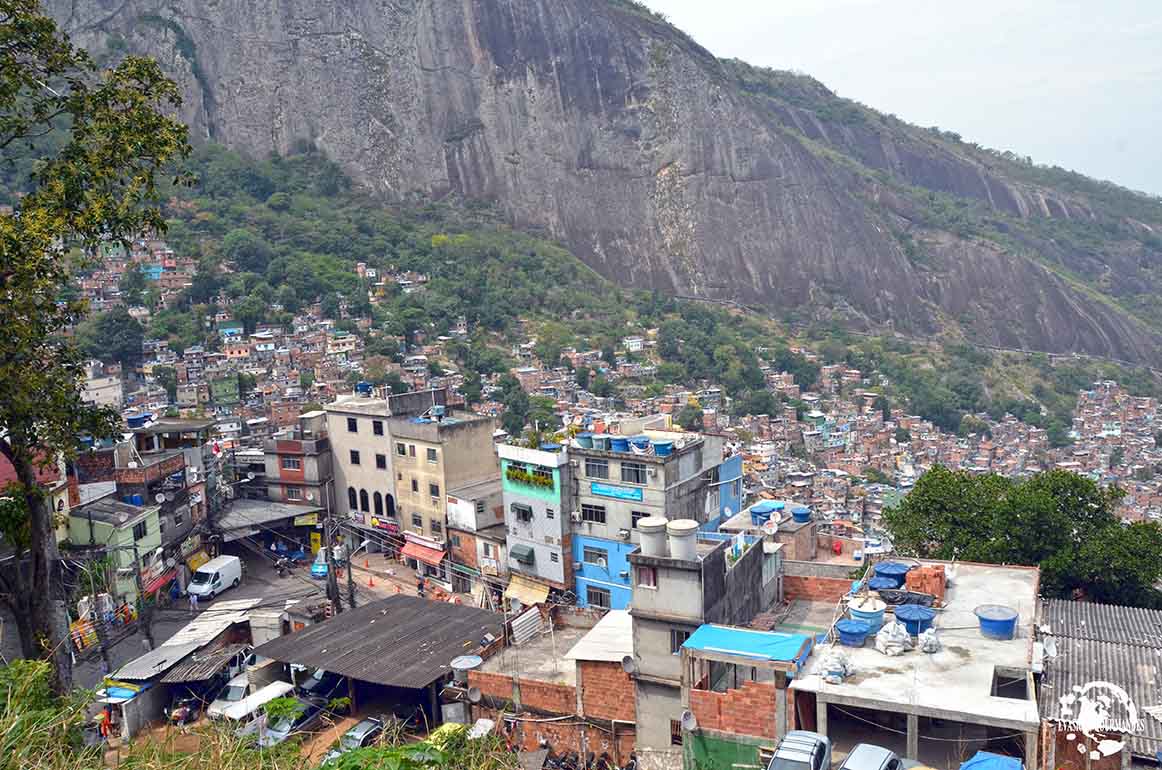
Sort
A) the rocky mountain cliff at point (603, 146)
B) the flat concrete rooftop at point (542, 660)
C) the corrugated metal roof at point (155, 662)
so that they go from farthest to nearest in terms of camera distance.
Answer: the rocky mountain cliff at point (603, 146), the corrugated metal roof at point (155, 662), the flat concrete rooftop at point (542, 660)

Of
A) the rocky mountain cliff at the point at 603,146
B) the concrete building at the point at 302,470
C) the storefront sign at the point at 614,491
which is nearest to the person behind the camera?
the storefront sign at the point at 614,491

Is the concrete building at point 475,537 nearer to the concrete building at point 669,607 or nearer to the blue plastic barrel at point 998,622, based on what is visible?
the concrete building at point 669,607

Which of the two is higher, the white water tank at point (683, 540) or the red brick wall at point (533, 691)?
the white water tank at point (683, 540)

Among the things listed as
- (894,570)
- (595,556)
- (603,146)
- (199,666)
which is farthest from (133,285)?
(894,570)

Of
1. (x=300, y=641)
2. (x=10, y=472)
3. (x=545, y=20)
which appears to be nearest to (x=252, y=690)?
(x=300, y=641)

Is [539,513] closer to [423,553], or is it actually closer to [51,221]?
[423,553]

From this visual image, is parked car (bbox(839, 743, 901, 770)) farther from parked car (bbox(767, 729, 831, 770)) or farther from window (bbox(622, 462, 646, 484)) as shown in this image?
window (bbox(622, 462, 646, 484))

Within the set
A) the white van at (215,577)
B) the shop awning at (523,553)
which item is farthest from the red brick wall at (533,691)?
the white van at (215,577)
